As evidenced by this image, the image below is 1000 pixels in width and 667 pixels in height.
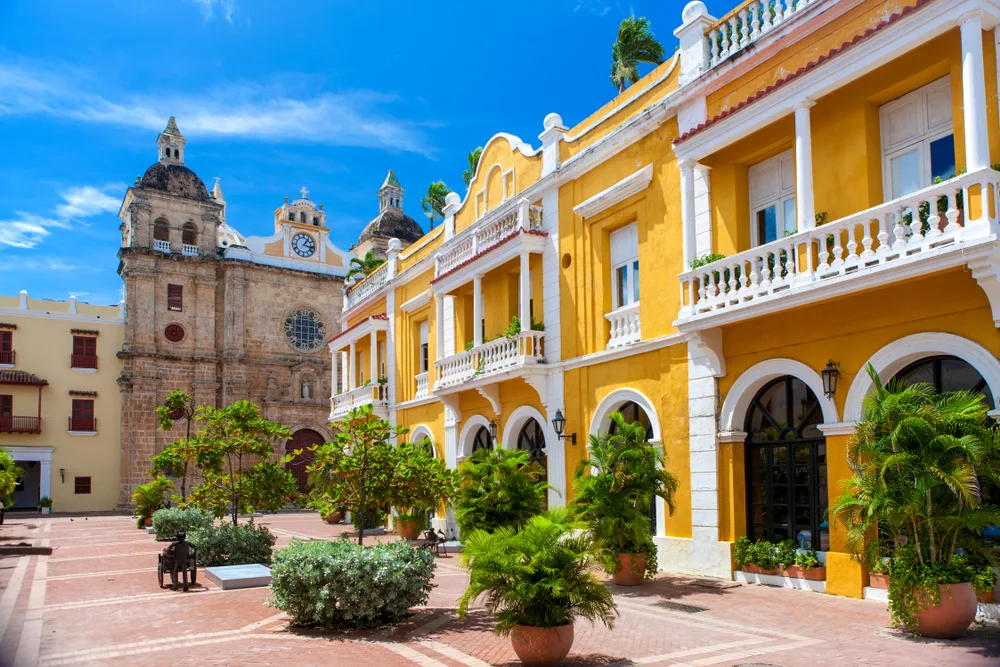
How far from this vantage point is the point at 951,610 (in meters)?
8.51

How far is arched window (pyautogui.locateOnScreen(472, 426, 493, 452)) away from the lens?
22.0m

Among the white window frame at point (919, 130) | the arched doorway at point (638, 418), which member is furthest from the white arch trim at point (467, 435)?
the white window frame at point (919, 130)

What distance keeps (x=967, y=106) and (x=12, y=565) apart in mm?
19301

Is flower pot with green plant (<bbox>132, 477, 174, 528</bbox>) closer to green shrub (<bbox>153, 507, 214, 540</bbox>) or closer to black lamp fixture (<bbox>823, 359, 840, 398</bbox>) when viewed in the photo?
green shrub (<bbox>153, 507, 214, 540</bbox>)

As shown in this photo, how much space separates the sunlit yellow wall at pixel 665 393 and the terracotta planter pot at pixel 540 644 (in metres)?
6.91

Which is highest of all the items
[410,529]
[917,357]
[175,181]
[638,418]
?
[175,181]

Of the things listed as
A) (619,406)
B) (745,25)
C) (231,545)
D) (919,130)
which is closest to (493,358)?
(619,406)

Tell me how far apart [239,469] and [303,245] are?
33.6 m

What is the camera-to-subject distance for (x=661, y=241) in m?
15.3

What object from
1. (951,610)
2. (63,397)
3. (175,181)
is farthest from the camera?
(175,181)

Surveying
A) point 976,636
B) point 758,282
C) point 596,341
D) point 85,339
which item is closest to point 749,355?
point 758,282

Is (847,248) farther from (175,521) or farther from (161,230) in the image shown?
(161,230)

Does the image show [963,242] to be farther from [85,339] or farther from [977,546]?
[85,339]

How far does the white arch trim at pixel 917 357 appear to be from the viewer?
9.82m
